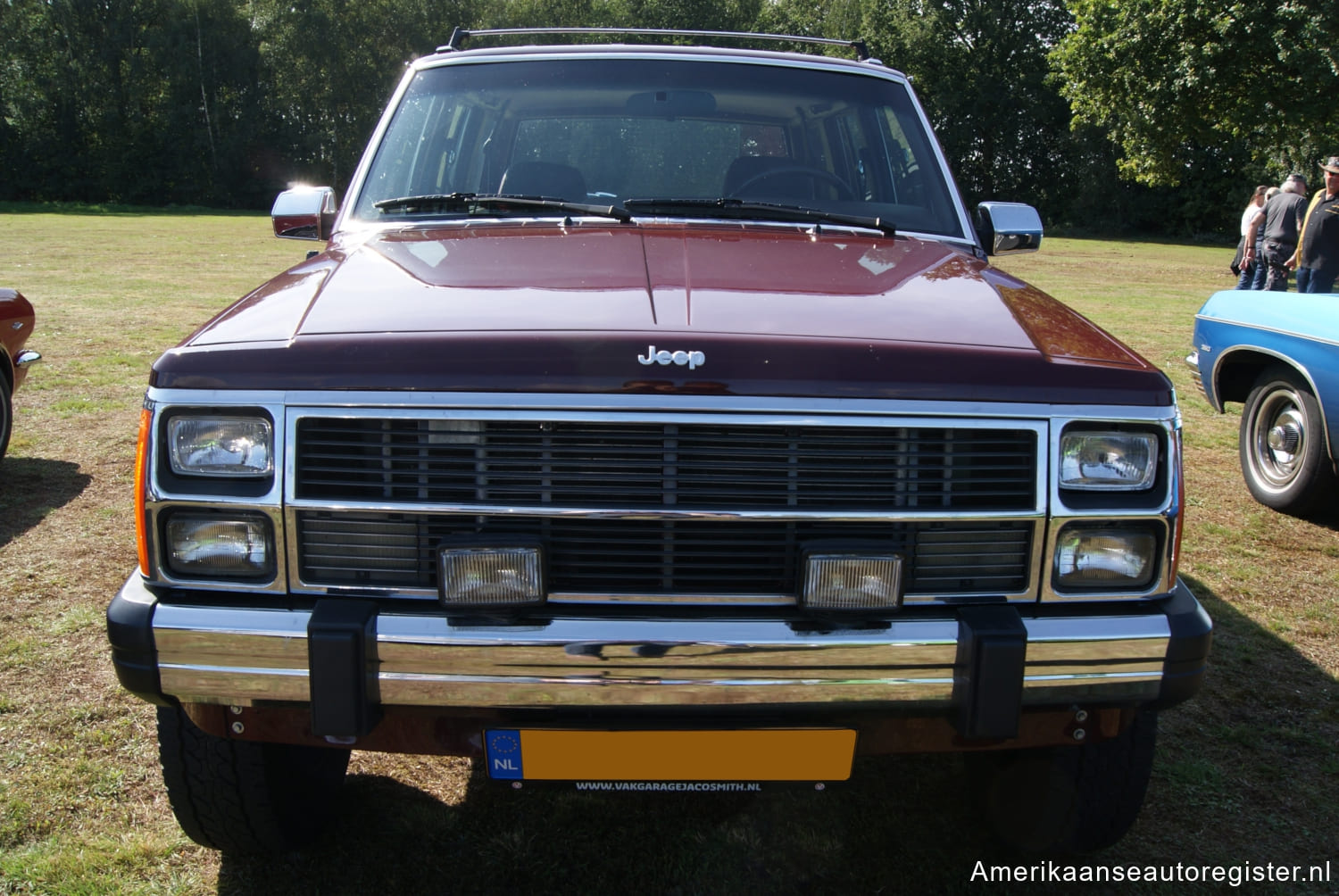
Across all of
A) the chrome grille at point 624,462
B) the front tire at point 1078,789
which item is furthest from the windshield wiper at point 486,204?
the front tire at point 1078,789

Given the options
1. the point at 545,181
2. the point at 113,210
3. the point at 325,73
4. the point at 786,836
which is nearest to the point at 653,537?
the point at 786,836

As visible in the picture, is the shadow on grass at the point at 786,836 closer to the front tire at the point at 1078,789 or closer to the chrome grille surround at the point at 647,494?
the front tire at the point at 1078,789

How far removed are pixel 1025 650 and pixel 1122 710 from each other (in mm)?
366

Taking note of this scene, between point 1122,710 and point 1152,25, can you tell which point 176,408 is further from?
point 1152,25

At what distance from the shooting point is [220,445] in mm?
1990

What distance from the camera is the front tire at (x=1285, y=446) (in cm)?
529

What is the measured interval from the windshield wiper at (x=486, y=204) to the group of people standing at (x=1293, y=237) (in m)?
9.15

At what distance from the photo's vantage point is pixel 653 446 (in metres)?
1.96

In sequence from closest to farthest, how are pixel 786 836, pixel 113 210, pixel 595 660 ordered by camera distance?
1. pixel 595 660
2. pixel 786 836
3. pixel 113 210

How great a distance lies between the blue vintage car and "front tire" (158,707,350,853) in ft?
15.8

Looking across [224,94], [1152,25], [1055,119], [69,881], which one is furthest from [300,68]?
[69,881]

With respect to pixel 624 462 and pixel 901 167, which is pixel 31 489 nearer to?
pixel 901 167

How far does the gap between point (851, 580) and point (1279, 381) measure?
4.58 metres

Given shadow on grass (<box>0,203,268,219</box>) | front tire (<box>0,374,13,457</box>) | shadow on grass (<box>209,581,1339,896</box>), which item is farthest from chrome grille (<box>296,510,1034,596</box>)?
shadow on grass (<box>0,203,268,219</box>)
